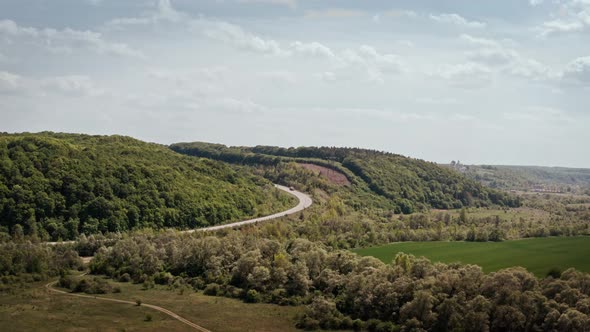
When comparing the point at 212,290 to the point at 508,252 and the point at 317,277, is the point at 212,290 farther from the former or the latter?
the point at 508,252

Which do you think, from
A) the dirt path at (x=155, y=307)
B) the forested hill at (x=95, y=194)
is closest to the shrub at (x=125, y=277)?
the dirt path at (x=155, y=307)

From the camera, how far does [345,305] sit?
98250mm

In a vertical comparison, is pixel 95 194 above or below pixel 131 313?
above

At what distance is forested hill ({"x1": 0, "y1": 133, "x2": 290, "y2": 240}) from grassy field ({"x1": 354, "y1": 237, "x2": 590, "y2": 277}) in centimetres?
5296

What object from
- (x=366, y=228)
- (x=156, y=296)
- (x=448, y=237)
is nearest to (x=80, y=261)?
(x=156, y=296)

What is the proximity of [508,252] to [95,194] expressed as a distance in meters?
102

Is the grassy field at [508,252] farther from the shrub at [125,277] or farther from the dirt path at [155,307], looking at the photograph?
the shrub at [125,277]

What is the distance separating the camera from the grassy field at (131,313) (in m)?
89.7

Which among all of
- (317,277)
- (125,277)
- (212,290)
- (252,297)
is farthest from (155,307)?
(317,277)

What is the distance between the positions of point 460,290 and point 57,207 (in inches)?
3902

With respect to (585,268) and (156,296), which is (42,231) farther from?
(585,268)

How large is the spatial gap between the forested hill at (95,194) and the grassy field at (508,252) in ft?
174

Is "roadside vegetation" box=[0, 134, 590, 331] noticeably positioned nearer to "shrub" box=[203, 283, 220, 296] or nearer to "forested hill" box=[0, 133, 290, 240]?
"shrub" box=[203, 283, 220, 296]

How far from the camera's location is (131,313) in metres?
96.4
